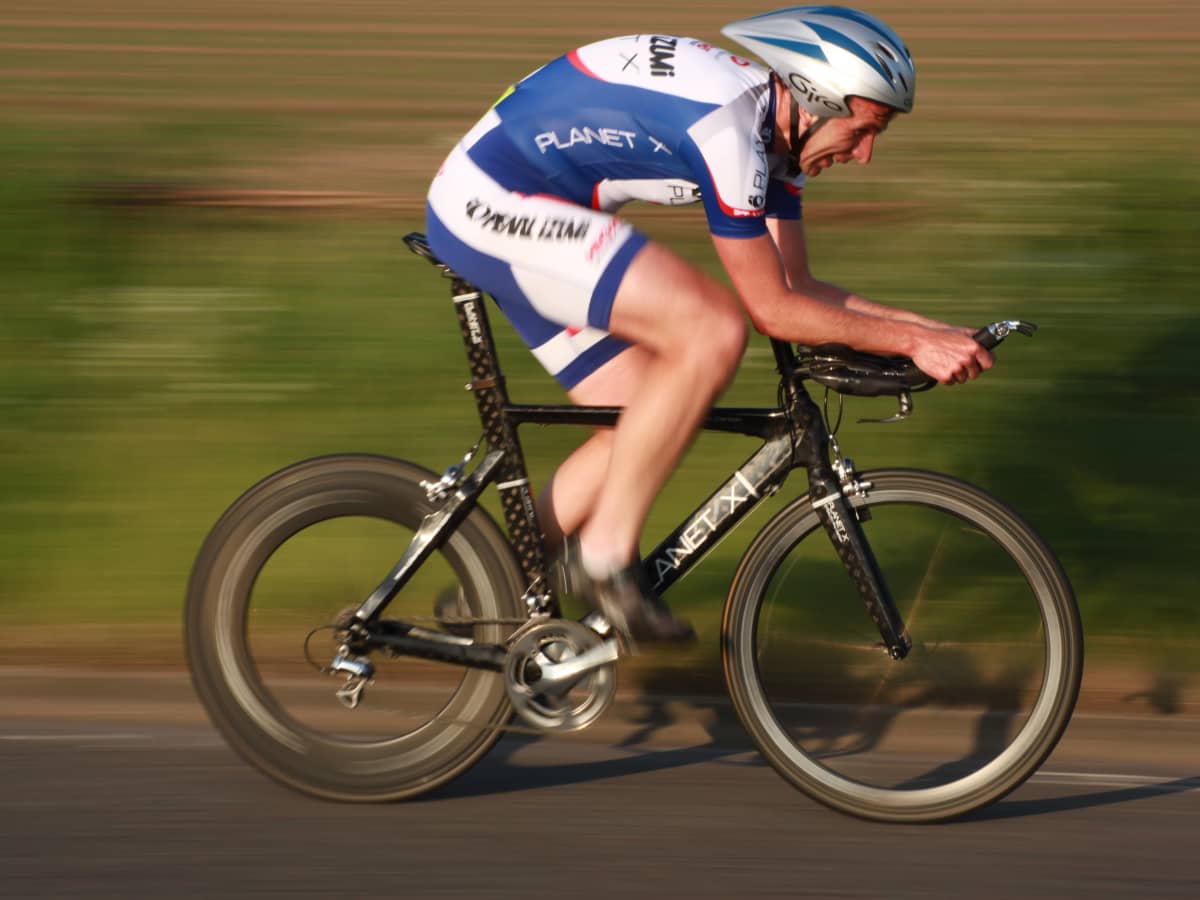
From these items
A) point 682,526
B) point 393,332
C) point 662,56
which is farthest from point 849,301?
point 393,332

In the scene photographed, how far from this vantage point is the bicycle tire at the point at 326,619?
15.0 feet

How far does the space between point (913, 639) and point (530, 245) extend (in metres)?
1.39

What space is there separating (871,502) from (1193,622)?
183cm

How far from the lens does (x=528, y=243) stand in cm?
443

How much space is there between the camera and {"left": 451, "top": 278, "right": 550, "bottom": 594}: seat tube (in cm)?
457

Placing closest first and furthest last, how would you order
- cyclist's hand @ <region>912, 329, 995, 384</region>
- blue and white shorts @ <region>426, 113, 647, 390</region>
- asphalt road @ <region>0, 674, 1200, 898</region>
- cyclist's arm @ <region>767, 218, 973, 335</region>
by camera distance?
asphalt road @ <region>0, 674, 1200, 898</region>, cyclist's hand @ <region>912, 329, 995, 384</region>, blue and white shorts @ <region>426, 113, 647, 390</region>, cyclist's arm @ <region>767, 218, 973, 335</region>

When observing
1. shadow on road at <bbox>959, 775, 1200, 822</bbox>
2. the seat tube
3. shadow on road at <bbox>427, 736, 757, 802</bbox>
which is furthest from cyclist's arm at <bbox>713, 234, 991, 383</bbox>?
shadow on road at <bbox>427, 736, 757, 802</bbox>

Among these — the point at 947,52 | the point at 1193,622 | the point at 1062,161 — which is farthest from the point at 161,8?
the point at 1193,622

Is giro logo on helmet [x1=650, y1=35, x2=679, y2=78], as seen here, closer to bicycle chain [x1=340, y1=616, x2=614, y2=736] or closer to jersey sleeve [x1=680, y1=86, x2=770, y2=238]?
jersey sleeve [x1=680, y1=86, x2=770, y2=238]

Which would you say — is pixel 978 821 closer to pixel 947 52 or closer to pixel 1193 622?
pixel 1193 622

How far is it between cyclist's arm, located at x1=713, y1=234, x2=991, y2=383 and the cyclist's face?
303 millimetres

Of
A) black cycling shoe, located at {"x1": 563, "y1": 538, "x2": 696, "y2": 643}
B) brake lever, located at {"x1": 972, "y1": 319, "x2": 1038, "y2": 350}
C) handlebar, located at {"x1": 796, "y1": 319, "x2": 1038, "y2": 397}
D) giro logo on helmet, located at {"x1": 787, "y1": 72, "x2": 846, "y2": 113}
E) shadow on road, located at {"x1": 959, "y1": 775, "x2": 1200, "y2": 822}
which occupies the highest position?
giro logo on helmet, located at {"x1": 787, "y1": 72, "x2": 846, "y2": 113}

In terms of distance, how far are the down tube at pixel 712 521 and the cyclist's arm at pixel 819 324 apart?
38 cm

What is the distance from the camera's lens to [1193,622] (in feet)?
19.4
